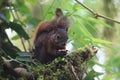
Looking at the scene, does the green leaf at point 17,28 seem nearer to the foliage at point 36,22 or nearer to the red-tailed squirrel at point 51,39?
the foliage at point 36,22

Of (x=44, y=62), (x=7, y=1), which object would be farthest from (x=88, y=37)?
(x=7, y=1)

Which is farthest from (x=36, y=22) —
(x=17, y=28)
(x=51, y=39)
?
(x=51, y=39)

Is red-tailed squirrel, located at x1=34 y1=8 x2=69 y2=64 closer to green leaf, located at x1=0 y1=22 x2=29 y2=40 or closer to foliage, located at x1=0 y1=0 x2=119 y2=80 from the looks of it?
→ foliage, located at x1=0 y1=0 x2=119 y2=80

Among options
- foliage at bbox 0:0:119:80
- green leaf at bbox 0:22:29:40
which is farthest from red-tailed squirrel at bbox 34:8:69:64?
green leaf at bbox 0:22:29:40

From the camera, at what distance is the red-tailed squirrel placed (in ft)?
7.09

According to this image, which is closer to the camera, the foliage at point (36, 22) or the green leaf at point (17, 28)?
the foliage at point (36, 22)

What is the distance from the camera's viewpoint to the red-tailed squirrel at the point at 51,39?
7.09 ft

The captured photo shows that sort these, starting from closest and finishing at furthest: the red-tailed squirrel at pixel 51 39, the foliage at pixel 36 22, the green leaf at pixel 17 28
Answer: the red-tailed squirrel at pixel 51 39 < the foliage at pixel 36 22 < the green leaf at pixel 17 28

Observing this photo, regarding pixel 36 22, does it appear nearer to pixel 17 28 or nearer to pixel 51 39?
pixel 17 28

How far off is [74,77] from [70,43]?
1.13ft

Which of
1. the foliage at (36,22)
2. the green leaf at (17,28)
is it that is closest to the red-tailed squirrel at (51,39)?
the foliage at (36,22)

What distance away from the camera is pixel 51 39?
2176 mm

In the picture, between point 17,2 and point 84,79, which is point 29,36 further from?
point 84,79

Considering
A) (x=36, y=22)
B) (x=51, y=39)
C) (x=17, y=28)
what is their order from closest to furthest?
(x=51, y=39) → (x=17, y=28) → (x=36, y=22)
